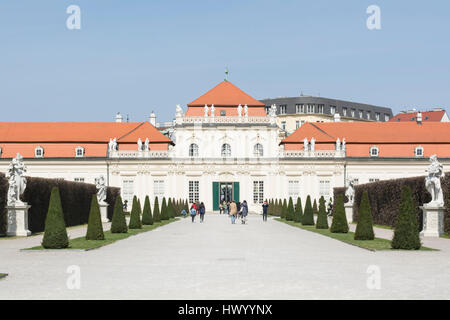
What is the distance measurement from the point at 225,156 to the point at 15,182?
4258cm

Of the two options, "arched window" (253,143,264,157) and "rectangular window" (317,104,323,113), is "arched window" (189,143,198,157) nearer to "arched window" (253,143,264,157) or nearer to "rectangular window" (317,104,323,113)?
"arched window" (253,143,264,157)

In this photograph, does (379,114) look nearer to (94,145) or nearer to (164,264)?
(94,145)

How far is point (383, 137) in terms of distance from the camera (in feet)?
220

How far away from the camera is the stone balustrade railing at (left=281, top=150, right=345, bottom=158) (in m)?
66.2

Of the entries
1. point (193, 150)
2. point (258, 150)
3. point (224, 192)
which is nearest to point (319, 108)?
point (258, 150)

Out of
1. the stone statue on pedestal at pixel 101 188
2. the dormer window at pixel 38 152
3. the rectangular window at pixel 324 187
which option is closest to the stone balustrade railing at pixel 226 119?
the rectangular window at pixel 324 187

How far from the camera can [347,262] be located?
47.8ft

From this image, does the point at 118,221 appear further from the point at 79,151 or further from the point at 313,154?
the point at 313,154

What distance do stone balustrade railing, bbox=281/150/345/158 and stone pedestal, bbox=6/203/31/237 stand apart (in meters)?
44.0

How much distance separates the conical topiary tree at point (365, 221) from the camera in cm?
2108

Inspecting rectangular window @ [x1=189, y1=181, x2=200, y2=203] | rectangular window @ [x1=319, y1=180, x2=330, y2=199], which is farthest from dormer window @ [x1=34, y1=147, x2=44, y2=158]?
rectangular window @ [x1=319, y1=180, x2=330, y2=199]

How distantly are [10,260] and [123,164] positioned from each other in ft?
169
